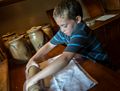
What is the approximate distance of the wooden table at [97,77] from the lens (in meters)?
0.86

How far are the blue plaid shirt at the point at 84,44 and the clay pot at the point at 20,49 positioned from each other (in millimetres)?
465

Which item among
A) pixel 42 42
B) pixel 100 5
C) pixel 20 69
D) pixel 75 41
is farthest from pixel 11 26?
pixel 75 41

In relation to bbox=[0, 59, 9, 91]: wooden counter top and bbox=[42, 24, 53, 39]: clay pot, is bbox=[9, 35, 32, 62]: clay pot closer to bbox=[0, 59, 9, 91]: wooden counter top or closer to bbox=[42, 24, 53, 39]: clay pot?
bbox=[0, 59, 9, 91]: wooden counter top

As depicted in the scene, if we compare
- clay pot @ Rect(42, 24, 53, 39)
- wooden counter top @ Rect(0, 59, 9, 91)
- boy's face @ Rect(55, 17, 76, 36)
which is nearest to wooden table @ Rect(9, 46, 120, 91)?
wooden counter top @ Rect(0, 59, 9, 91)

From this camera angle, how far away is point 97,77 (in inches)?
37.2

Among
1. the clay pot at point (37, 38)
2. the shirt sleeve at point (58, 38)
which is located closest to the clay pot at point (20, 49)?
the clay pot at point (37, 38)

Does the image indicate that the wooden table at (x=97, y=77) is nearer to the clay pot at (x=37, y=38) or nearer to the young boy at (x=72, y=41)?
the young boy at (x=72, y=41)

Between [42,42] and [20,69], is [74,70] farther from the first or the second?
[42,42]

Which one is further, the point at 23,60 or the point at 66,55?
the point at 23,60

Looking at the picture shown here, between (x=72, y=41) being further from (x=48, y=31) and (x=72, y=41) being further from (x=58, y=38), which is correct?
(x=48, y=31)

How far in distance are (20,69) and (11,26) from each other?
0.74 meters

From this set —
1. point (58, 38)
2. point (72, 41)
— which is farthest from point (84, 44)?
point (58, 38)

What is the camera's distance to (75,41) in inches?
40.6

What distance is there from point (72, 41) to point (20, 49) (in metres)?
0.57
